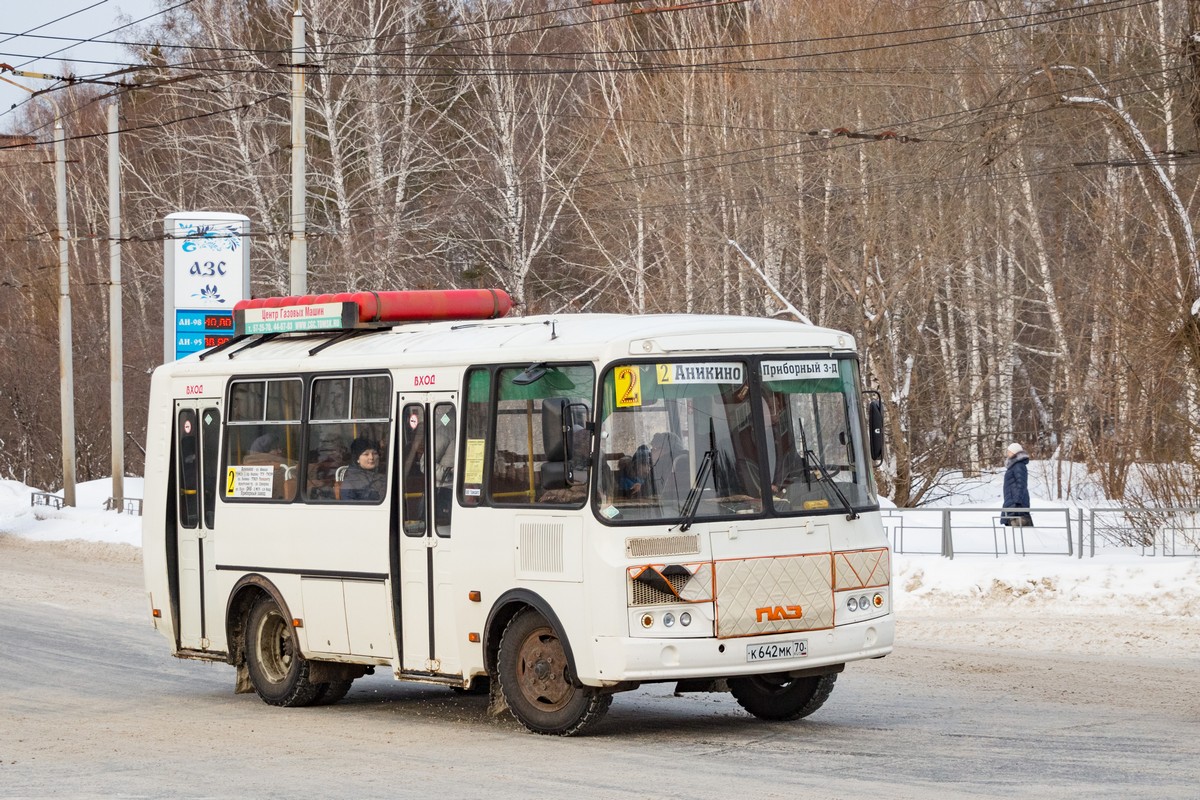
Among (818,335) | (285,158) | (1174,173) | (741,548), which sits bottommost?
(741,548)

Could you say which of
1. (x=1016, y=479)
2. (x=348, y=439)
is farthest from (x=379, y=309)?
(x=1016, y=479)

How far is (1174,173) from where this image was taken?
31.0 metres

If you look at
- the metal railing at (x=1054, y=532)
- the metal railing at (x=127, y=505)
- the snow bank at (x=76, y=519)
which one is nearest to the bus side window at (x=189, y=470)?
the metal railing at (x=1054, y=532)

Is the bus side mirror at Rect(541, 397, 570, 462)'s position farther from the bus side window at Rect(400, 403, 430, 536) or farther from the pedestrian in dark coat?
the pedestrian in dark coat

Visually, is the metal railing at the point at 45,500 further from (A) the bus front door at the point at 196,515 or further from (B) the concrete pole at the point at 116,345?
(A) the bus front door at the point at 196,515

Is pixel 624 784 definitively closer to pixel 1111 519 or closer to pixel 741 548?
pixel 741 548

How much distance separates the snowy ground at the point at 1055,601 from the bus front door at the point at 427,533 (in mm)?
6553

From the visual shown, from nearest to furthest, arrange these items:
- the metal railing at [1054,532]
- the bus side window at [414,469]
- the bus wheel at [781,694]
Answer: the bus wheel at [781,694], the bus side window at [414,469], the metal railing at [1054,532]

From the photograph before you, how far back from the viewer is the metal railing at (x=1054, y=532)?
19859 mm

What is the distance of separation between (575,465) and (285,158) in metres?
38.5

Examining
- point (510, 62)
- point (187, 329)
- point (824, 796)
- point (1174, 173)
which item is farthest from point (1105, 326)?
point (824, 796)

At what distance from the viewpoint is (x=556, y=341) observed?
→ 10836mm

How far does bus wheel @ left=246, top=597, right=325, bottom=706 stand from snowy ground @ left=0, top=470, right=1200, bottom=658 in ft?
21.1

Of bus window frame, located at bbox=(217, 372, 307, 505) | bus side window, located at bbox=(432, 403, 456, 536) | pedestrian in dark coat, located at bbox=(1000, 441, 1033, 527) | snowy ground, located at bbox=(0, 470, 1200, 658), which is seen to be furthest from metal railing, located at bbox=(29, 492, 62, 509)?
bus side window, located at bbox=(432, 403, 456, 536)
